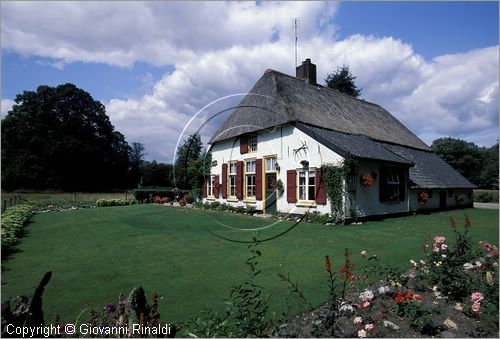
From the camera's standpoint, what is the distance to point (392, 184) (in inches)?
540

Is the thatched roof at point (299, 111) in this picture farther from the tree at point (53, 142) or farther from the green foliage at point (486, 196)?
the tree at point (53, 142)

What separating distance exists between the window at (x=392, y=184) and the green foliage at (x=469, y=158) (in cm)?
3229

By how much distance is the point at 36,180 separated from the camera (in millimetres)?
36094

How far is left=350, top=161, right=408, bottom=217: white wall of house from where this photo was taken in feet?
39.9

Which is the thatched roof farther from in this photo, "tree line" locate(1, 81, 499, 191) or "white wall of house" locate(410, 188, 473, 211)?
"tree line" locate(1, 81, 499, 191)

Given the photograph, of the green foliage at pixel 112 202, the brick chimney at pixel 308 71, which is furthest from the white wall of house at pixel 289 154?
the green foliage at pixel 112 202

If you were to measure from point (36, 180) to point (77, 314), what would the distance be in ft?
133

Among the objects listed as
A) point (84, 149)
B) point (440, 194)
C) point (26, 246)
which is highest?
point (84, 149)

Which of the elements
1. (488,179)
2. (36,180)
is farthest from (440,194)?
(36,180)

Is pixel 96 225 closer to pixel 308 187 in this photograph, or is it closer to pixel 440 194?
pixel 308 187

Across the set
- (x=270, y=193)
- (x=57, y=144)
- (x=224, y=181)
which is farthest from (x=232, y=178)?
(x=57, y=144)

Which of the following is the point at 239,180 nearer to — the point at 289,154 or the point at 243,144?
the point at 243,144

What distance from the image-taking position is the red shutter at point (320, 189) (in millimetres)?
12160

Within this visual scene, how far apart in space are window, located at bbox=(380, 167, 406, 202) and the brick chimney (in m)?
8.27
